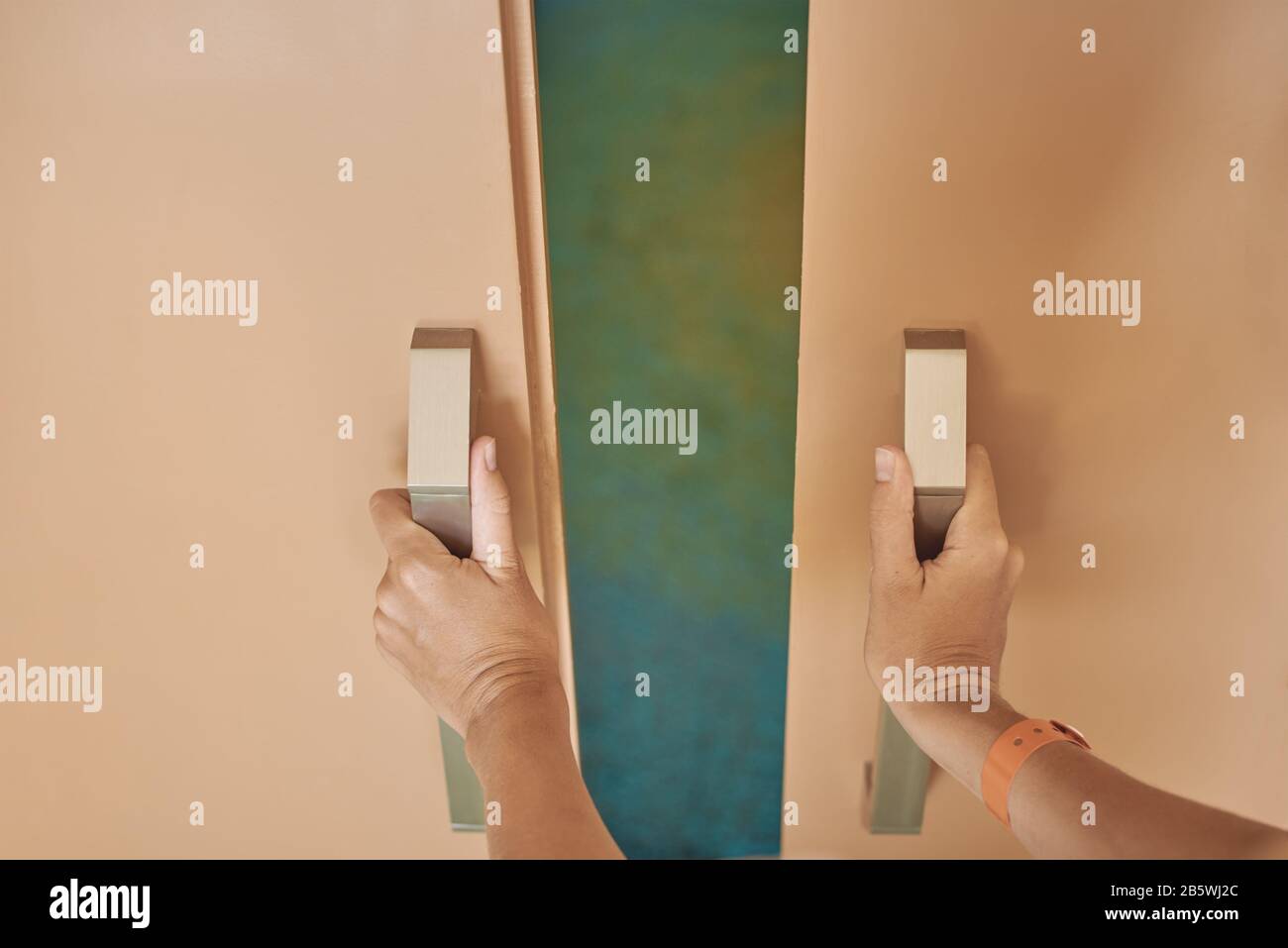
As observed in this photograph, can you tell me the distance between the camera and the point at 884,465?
59 centimetres

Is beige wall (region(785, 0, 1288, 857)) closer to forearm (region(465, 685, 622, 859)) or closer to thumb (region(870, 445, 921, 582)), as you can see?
thumb (region(870, 445, 921, 582))

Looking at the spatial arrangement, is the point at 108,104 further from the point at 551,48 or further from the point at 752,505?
the point at 752,505

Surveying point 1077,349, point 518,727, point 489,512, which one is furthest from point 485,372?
point 1077,349

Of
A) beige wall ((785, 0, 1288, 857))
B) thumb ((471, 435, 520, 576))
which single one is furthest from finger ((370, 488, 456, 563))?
beige wall ((785, 0, 1288, 857))

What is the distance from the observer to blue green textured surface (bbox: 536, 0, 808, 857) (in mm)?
568

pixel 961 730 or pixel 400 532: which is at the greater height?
pixel 400 532

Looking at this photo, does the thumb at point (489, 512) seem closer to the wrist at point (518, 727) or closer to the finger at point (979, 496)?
the wrist at point (518, 727)

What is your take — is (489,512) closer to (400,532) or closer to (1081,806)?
(400,532)

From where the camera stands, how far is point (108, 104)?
533 mm

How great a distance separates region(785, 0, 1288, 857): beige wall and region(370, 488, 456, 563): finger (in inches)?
9.5

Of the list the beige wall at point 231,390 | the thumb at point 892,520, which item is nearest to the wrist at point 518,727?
the beige wall at point 231,390

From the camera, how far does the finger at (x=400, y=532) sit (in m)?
0.60

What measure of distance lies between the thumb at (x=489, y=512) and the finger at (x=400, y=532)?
0.02 m

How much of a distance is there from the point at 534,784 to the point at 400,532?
0.17 m
